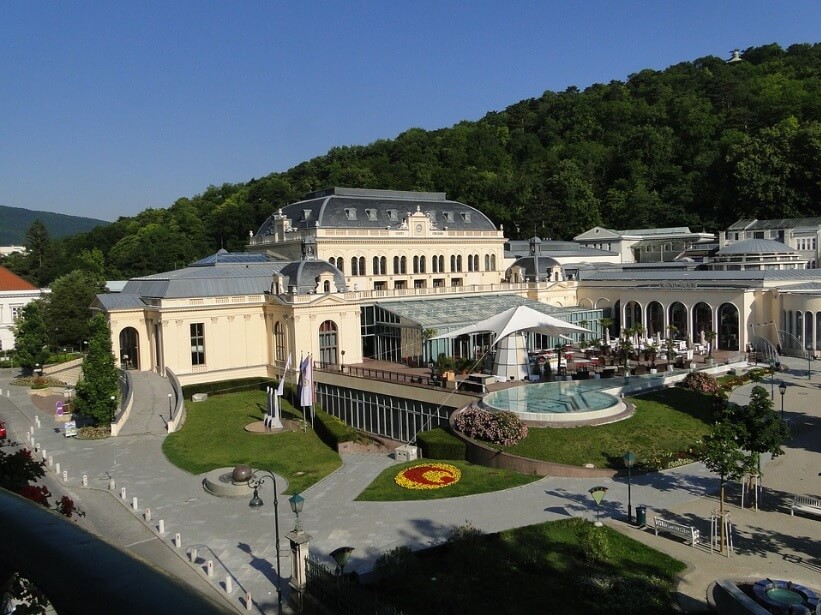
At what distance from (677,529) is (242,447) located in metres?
20.3

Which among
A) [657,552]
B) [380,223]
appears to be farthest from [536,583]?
[380,223]

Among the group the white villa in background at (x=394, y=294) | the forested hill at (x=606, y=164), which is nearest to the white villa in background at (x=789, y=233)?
the white villa in background at (x=394, y=294)

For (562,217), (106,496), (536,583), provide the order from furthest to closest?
(562,217)
(106,496)
(536,583)

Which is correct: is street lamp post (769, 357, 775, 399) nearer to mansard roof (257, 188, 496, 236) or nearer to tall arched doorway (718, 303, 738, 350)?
tall arched doorway (718, 303, 738, 350)

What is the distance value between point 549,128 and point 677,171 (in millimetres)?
27011

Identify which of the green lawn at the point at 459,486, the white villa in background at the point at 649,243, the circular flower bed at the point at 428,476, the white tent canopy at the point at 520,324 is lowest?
the green lawn at the point at 459,486

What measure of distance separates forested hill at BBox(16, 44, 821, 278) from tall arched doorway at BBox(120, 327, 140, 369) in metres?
47.0

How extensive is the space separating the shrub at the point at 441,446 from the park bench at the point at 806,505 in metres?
12.3

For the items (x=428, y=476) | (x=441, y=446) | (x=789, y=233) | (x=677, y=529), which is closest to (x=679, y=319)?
(x=789, y=233)

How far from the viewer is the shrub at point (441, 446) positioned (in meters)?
28.9

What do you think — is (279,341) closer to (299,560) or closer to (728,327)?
(299,560)

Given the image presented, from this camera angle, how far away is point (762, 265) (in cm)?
A: 5506

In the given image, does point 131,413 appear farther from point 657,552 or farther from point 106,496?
point 657,552

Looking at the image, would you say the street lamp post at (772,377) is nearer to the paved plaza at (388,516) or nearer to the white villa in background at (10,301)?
the paved plaza at (388,516)
